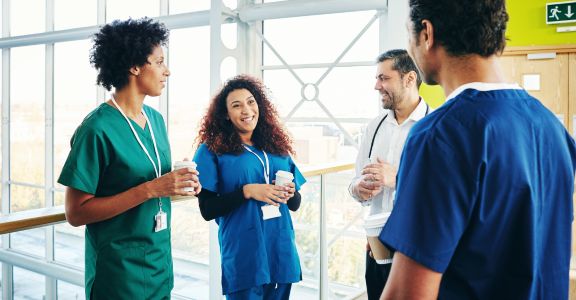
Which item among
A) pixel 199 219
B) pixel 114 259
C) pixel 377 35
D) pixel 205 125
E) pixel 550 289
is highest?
pixel 377 35

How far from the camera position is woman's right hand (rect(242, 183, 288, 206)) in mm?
2035

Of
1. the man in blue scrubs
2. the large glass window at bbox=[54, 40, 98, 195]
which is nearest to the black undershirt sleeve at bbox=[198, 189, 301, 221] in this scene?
the man in blue scrubs

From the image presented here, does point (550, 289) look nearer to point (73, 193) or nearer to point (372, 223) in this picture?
point (372, 223)

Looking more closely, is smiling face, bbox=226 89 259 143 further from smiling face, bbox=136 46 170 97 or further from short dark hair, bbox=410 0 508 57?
short dark hair, bbox=410 0 508 57

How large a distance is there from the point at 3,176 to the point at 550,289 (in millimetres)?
Answer: 10218

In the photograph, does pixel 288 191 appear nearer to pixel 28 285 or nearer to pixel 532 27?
pixel 532 27

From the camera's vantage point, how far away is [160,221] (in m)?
1.74

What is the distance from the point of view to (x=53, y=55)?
8094 mm

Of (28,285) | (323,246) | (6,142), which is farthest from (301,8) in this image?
(28,285)

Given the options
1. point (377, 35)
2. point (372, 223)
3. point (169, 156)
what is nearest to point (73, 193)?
point (169, 156)

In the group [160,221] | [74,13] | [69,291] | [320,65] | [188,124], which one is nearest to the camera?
[160,221]

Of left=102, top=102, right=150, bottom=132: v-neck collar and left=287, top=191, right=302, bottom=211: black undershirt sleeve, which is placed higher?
left=102, top=102, right=150, bottom=132: v-neck collar

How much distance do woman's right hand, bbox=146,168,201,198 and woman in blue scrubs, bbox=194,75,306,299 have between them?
0.41 metres

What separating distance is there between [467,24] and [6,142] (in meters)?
10.1
